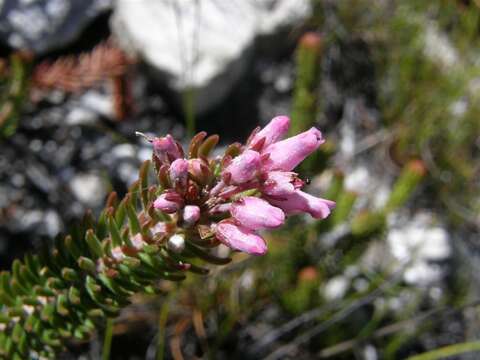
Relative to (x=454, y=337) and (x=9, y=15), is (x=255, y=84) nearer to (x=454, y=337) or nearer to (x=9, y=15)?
(x=9, y=15)

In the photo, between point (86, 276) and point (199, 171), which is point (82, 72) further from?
point (199, 171)

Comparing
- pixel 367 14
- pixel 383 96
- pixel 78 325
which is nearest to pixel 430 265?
pixel 383 96

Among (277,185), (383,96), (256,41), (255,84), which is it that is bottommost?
(383,96)

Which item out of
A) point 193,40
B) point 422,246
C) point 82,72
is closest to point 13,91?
point 82,72

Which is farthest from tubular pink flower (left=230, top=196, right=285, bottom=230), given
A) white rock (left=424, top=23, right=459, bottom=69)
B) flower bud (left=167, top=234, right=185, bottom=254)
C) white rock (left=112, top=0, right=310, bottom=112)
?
white rock (left=424, top=23, right=459, bottom=69)

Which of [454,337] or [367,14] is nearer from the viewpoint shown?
[454,337]

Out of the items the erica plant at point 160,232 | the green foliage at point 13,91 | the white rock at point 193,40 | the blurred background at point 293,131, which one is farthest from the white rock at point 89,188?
the erica plant at point 160,232
